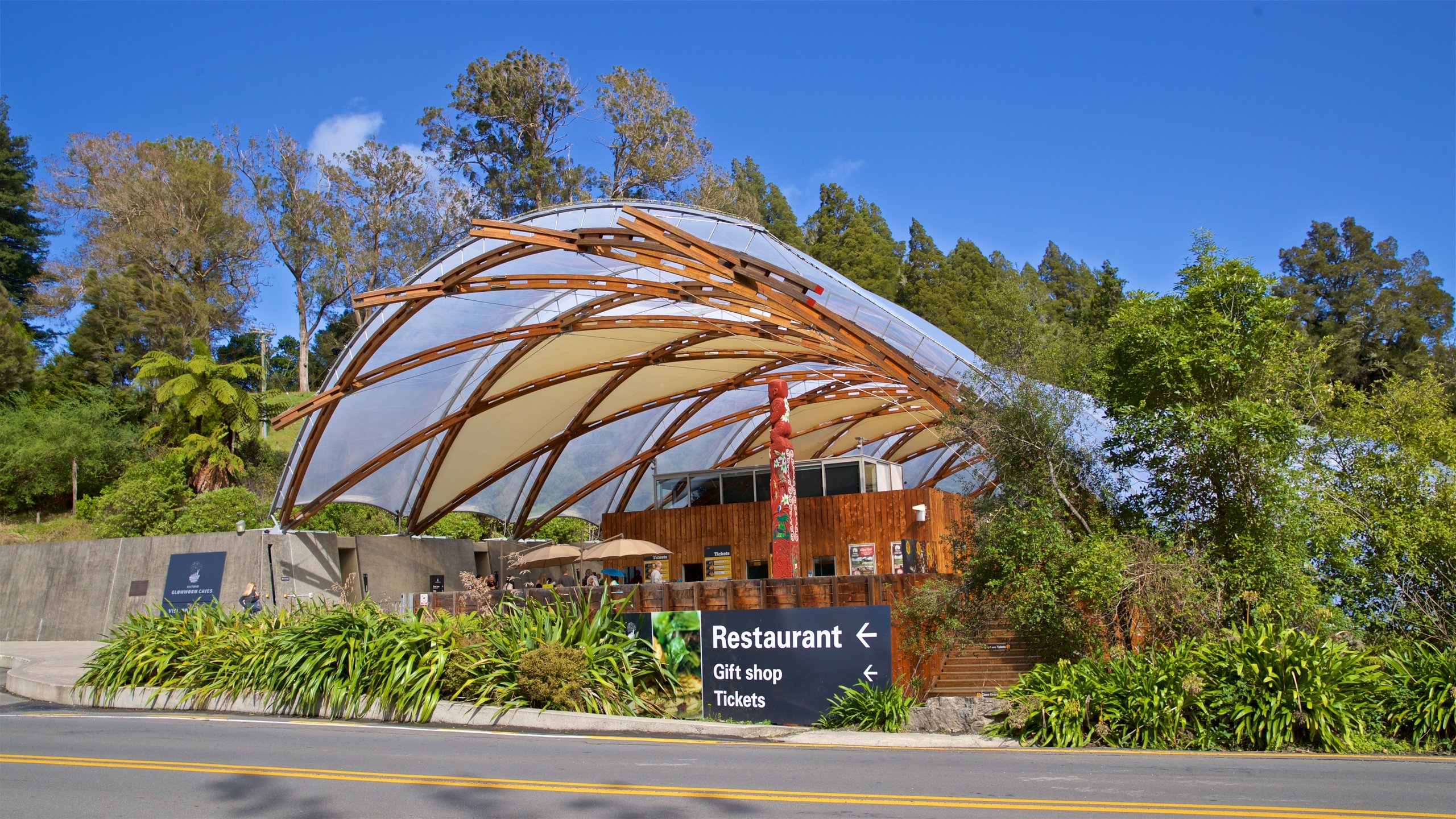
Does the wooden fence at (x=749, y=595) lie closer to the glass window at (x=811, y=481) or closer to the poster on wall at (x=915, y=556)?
the poster on wall at (x=915, y=556)

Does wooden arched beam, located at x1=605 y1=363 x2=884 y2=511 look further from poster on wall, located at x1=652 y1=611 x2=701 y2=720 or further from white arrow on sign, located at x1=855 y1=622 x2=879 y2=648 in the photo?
white arrow on sign, located at x1=855 y1=622 x2=879 y2=648

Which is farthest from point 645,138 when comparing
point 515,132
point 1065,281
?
point 1065,281

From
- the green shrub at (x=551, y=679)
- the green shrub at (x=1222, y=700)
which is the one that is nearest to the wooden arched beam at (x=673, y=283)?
the green shrub at (x=1222, y=700)

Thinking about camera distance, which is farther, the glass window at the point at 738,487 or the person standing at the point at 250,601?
the glass window at the point at 738,487

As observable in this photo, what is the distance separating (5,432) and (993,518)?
129 feet

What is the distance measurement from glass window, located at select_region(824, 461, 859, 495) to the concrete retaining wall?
12.6 metres

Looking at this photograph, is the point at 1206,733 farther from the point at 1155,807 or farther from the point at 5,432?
the point at 5,432

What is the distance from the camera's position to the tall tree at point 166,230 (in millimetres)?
52656

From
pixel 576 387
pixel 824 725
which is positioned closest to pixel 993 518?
pixel 824 725

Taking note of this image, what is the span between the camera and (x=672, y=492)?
31.5 metres

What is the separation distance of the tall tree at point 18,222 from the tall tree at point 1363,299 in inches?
2824

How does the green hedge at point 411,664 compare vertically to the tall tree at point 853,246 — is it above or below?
below

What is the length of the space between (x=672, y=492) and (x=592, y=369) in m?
5.03

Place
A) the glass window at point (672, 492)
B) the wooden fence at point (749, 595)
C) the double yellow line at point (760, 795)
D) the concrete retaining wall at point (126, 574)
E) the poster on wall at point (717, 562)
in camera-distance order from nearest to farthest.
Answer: the double yellow line at point (760, 795) < the wooden fence at point (749, 595) < the concrete retaining wall at point (126, 574) < the poster on wall at point (717, 562) < the glass window at point (672, 492)
